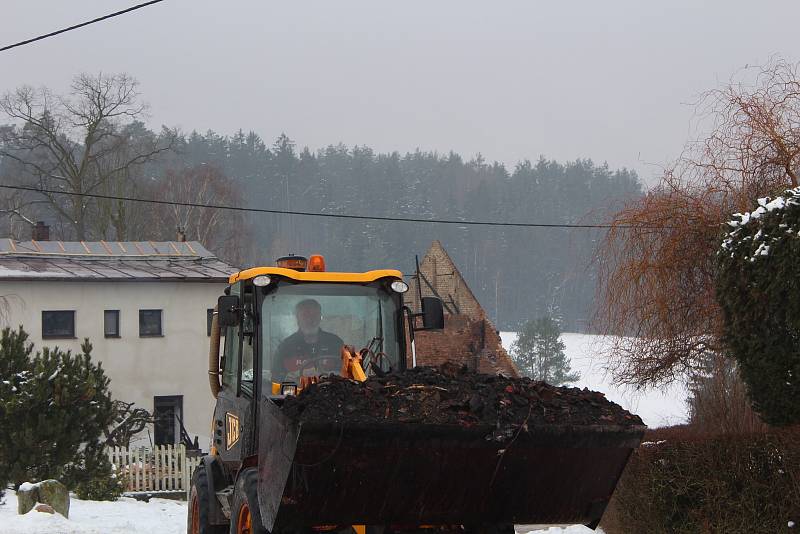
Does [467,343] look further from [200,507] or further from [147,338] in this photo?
[200,507]

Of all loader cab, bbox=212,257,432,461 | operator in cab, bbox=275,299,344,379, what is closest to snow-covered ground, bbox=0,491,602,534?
loader cab, bbox=212,257,432,461

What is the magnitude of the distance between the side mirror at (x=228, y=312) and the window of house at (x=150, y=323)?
22067mm

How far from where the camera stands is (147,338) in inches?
1145

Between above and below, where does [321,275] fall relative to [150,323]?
below

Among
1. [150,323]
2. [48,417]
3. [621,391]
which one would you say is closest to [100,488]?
[48,417]

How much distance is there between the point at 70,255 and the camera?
31281mm

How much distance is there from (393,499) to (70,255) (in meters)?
27.1

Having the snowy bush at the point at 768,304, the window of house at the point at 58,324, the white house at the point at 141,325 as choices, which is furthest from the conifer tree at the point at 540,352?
the snowy bush at the point at 768,304

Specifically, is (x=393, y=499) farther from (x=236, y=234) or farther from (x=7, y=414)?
(x=236, y=234)

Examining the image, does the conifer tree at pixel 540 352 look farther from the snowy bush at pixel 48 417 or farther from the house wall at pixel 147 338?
the snowy bush at pixel 48 417

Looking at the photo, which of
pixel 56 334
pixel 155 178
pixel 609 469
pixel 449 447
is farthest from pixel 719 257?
pixel 155 178

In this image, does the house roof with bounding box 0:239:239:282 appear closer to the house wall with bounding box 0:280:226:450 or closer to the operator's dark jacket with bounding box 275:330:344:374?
the house wall with bounding box 0:280:226:450

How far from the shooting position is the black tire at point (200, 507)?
28.7 ft

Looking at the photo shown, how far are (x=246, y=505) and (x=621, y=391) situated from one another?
32.6 ft
